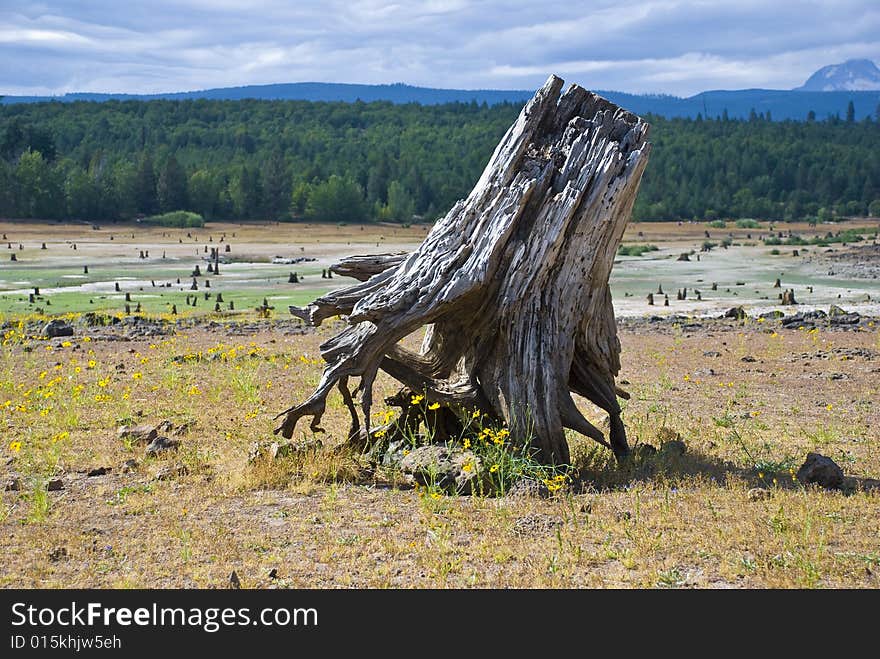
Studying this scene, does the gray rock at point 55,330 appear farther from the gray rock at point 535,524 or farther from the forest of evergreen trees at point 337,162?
the forest of evergreen trees at point 337,162

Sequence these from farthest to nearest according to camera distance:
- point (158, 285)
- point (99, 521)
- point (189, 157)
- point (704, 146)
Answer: point (704, 146)
point (189, 157)
point (158, 285)
point (99, 521)

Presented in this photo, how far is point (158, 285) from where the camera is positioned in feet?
110

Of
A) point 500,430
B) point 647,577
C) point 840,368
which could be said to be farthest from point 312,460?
point 840,368

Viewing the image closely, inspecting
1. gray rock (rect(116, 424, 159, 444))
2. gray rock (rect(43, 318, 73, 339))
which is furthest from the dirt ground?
gray rock (rect(43, 318, 73, 339))

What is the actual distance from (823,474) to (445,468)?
3.10 m

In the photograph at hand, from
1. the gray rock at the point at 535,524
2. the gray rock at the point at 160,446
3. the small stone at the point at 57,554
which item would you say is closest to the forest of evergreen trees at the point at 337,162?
the gray rock at the point at 160,446

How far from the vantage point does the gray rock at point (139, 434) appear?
32.4 feet

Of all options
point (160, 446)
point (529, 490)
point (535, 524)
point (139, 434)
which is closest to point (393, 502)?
point (529, 490)

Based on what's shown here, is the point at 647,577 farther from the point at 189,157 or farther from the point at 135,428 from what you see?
the point at 189,157

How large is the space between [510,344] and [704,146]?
130406 millimetres

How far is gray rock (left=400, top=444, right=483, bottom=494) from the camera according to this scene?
803 centimetres

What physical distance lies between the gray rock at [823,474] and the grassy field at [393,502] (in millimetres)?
149

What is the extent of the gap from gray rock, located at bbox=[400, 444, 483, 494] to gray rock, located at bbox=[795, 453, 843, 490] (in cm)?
271

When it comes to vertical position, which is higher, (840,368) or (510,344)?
(510,344)
